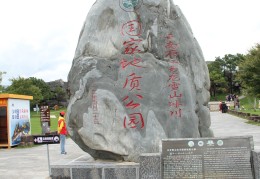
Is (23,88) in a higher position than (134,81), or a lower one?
higher

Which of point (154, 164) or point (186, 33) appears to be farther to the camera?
point (186, 33)

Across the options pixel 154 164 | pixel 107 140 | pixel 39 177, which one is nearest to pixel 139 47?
pixel 107 140

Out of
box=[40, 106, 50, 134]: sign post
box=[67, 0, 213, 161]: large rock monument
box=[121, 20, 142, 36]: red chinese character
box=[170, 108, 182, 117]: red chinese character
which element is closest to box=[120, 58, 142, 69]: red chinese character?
box=[67, 0, 213, 161]: large rock monument

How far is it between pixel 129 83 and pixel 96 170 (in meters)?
1.89

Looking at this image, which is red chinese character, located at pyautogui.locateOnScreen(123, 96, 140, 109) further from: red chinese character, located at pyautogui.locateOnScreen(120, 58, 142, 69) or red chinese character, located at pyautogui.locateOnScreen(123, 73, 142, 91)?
red chinese character, located at pyautogui.locateOnScreen(120, 58, 142, 69)

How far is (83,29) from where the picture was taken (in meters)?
8.02

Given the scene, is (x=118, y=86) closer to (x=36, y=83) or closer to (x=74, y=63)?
(x=74, y=63)

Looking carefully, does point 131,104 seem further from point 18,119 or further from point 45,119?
point 45,119

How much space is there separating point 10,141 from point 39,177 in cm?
786

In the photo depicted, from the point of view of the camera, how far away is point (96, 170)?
7.07m

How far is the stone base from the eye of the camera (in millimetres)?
6898

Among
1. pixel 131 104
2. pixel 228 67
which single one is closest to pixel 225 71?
pixel 228 67

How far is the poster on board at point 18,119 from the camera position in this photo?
16656mm

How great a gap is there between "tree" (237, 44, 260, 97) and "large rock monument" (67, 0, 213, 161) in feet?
58.4
